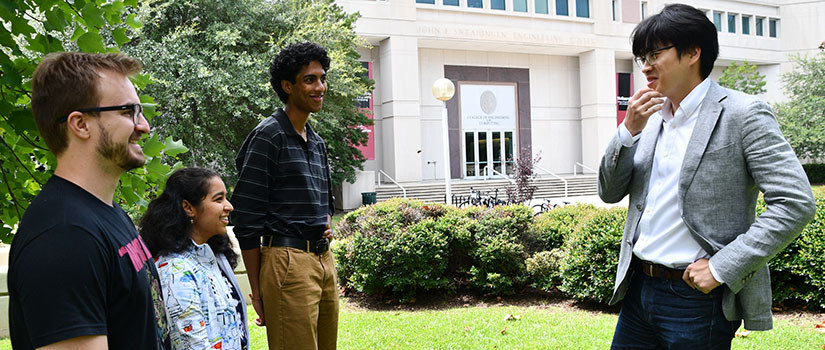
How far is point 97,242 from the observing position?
1.43 meters

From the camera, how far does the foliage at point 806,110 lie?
115 ft

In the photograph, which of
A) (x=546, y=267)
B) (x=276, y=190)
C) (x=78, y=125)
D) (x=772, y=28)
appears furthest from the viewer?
(x=772, y=28)

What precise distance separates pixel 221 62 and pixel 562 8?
23.2m

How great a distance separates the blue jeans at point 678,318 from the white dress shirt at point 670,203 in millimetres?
123

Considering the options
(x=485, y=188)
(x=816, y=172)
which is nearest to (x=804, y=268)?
(x=485, y=188)

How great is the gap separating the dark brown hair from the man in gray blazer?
2.08 metres

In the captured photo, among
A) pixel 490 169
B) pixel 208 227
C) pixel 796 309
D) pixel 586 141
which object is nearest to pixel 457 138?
pixel 490 169

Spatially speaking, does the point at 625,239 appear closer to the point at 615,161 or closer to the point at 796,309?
the point at 615,161

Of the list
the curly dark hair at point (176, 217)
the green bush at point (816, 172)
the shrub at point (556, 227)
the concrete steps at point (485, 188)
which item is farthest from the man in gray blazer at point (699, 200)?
the green bush at point (816, 172)

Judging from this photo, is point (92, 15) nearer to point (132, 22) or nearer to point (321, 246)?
point (132, 22)

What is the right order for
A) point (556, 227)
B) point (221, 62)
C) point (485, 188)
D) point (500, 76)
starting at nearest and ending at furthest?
point (556, 227) < point (221, 62) < point (485, 188) < point (500, 76)

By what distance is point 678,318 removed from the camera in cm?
236

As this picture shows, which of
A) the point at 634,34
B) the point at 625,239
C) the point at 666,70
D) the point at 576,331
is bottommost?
the point at 576,331

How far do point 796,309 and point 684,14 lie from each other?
17.2ft
